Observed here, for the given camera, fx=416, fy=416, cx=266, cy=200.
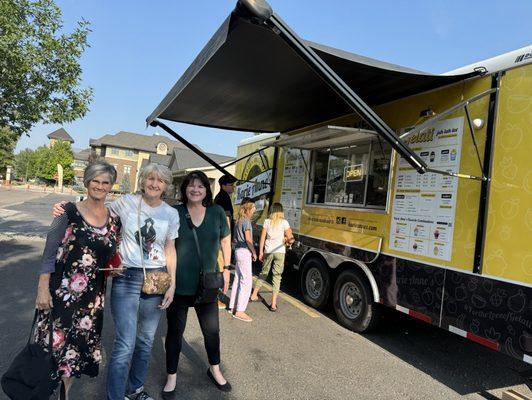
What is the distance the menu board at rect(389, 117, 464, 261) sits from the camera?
409 cm

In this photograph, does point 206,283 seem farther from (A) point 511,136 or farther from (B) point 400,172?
(A) point 511,136

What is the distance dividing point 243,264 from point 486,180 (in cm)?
316

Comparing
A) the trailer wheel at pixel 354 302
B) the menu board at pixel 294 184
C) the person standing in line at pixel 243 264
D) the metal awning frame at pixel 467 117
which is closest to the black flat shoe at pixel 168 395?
the person standing in line at pixel 243 264

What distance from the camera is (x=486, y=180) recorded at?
374 cm

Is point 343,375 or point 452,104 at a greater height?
point 452,104

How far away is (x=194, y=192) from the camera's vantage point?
10.9 feet

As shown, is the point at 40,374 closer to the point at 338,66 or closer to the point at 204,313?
the point at 204,313

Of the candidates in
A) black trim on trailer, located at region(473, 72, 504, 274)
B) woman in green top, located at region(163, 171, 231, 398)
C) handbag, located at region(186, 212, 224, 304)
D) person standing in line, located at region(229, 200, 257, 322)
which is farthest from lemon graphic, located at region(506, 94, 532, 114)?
person standing in line, located at region(229, 200, 257, 322)

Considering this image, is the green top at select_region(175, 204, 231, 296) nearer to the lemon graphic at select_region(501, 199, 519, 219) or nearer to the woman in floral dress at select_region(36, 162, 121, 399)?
the woman in floral dress at select_region(36, 162, 121, 399)

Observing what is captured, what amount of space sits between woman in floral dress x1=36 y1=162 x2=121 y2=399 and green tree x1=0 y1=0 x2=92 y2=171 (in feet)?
18.5

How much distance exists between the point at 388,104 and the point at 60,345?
439cm

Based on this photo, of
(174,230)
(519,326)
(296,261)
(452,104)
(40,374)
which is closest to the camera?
(40,374)

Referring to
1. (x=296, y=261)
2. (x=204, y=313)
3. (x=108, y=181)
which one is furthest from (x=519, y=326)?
(x=296, y=261)

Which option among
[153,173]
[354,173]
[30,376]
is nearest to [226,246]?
[153,173]
